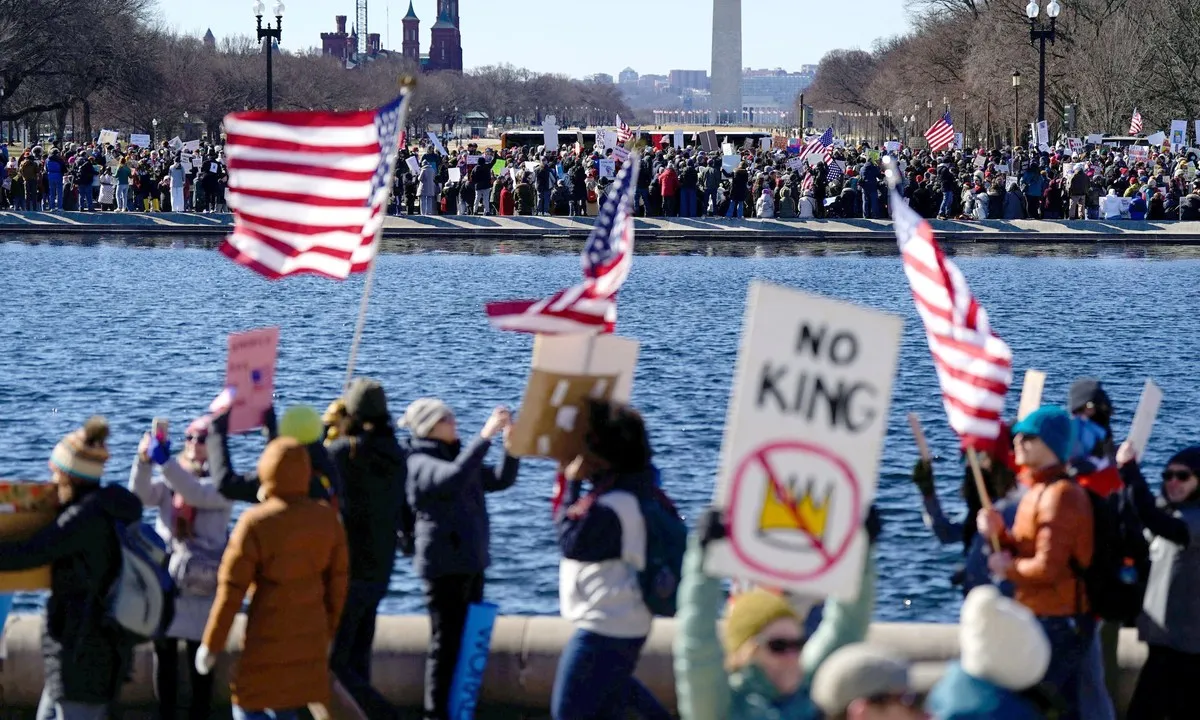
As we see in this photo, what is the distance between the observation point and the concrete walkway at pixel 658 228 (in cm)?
3784

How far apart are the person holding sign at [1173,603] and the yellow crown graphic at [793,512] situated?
2057 millimetres

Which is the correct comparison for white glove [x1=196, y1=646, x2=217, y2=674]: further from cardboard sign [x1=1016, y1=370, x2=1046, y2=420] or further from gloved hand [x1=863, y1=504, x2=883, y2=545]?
cardboard sign [x1=1016, y1=370, x2=1046, y2=420]

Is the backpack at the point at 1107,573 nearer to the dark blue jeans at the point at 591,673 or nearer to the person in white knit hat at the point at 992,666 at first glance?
the dark blue jeans at the point at 591,673

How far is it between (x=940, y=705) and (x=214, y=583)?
3.58 meters

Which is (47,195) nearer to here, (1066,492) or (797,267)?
(797,267)

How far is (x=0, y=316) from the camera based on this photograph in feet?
92.4

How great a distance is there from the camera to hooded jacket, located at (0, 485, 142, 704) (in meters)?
6.92

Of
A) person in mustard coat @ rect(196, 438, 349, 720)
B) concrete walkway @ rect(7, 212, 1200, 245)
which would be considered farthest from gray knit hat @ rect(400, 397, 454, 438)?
concrete walkway @ rect(7, 212, 1200, 245)

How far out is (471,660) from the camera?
782 centimetres

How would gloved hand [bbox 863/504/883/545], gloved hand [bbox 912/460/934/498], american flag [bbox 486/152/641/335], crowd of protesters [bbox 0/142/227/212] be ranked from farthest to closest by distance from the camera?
crowd of protesters [bbox 0/142/227/212], american flag [bbox 486/152/641/335], gloved hand [bbox 912/460/934/498], gloved hand [bbox 863/504/883/545]

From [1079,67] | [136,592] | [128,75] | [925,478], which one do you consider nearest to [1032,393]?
[925,478]

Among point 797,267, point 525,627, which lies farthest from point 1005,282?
point 525,627

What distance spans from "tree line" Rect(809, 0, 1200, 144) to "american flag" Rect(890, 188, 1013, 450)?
57.3 metres

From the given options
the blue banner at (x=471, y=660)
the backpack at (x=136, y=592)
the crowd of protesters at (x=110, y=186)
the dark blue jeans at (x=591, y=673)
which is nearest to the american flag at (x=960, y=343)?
the dark blue jeans at (x=591, y=673)
